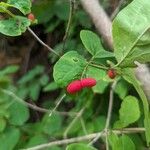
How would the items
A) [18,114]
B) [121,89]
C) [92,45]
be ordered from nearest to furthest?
[92,45] → [121,89] → [18,114]

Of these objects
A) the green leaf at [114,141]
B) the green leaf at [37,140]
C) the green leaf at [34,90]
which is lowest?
the green leaf at [34,90]

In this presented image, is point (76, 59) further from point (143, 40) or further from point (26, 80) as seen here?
point (26, 80)

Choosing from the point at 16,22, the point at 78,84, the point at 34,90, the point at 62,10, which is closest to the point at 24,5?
the point at 16,22

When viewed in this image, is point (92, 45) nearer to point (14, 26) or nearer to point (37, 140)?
point (14, 26)

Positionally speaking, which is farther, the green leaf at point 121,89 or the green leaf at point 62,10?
the green leaf at point 62,10

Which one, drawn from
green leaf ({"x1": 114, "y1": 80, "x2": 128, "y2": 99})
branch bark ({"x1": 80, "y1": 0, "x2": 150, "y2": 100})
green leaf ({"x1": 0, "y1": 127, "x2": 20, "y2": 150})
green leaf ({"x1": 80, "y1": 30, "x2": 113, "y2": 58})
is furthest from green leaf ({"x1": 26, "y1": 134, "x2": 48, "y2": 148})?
green leaf ({"x1": 80, "y1": 30, "x2": 113, "y2": 58})

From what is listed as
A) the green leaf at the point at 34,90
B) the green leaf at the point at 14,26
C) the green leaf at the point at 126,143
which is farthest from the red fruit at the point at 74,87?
the green leaf at the point at 34,90

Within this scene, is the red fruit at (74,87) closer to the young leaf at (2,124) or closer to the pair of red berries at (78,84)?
the pair of red berries at (78,84)
